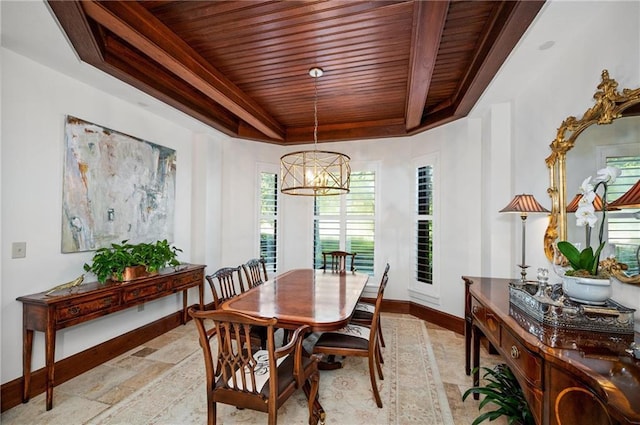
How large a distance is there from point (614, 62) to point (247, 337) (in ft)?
8.82

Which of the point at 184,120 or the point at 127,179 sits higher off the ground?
the point at 184,120

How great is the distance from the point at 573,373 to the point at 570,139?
1707mm

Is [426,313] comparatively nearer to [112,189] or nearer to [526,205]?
[526,205]

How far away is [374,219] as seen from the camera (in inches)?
185

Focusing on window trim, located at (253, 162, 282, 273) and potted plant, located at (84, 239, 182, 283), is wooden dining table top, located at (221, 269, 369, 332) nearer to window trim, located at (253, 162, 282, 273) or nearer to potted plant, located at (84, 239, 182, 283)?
potted plant, located at (84, 239, 182, 283)

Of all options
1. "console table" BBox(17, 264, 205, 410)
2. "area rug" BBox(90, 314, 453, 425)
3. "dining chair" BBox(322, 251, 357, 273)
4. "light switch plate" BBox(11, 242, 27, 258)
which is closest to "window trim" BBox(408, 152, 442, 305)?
"dining chair" BBox(322, 251, 357, 273)

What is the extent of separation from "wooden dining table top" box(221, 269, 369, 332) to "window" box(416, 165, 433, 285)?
125 centimetres

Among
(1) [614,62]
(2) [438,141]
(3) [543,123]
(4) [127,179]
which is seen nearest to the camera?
(1) [614,62]

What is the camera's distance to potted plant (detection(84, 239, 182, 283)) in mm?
2691

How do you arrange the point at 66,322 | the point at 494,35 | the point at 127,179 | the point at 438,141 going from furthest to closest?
1. the point at 438,141
2. the point at 127,179
3. the point at 66,322
4. the point at 494,35

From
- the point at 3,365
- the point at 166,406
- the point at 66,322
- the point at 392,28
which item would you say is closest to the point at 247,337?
the point at 166,406

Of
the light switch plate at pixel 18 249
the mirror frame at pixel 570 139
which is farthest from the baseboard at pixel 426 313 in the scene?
the light switch plate at pixel 18 249

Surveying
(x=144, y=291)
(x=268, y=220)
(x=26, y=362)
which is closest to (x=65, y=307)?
(x=26, y=362)

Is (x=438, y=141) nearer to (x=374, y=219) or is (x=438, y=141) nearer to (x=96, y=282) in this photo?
(x=374, y=219)
